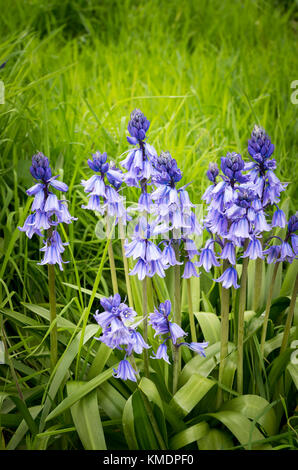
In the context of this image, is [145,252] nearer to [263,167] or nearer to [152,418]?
[263,167]

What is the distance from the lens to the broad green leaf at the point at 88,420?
192 centimetres

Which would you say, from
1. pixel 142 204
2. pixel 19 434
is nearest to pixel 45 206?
pixel 142 204

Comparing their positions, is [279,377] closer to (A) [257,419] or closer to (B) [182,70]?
(A) [257,419]

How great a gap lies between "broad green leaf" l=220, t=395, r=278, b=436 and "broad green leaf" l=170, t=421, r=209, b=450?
157mm

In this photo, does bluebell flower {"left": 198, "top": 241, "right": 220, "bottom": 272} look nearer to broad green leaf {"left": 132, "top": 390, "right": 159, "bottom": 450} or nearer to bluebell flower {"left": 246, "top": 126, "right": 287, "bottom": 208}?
bluebell flower {"left": 246, "top": 126, "right": 287, "bottom": 208}

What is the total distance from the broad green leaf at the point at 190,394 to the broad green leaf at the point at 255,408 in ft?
0.48

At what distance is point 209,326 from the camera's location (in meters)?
2.41

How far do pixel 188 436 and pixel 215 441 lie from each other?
12 centimetres

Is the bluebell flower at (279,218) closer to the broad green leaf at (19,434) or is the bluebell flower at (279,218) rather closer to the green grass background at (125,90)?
the green grass background at (125,90)

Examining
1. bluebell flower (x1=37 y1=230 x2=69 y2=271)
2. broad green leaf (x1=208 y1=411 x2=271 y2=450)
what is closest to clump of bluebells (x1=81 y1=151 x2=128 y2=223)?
bluebell flower (x1=37 y1=230 x2=69 y2=271)

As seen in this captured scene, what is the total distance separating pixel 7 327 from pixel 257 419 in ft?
5.13

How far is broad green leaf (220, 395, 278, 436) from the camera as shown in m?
2.03

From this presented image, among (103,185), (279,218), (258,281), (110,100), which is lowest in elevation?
(258,281)

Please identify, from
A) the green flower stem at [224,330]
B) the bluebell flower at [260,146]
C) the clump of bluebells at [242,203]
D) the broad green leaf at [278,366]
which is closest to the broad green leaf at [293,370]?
the broad green leaf at [278,366]
